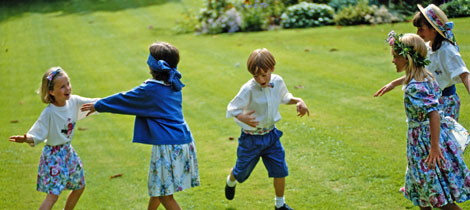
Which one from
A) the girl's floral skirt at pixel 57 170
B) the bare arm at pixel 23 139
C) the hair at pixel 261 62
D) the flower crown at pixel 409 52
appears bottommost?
the girl's floral skirt at pixel 57 170

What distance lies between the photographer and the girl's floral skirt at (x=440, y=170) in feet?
12.9

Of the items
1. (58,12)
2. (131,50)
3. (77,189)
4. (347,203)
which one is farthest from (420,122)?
(58,12)

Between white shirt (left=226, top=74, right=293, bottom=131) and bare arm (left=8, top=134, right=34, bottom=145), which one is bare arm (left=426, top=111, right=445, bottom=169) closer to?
white shirt (left=226, top=74, right=293, bottom=131)

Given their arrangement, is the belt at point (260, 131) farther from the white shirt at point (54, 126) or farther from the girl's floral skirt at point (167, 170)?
the white shirt at point (54, 126)

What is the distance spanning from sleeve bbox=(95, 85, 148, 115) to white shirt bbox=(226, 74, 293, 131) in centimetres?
83

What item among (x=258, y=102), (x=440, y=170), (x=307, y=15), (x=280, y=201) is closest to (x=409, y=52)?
(x=440, y=170)

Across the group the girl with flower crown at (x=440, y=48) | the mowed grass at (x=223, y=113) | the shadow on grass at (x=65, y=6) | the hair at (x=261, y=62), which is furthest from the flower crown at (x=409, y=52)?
the shadow on grass at (x=65, y=6)

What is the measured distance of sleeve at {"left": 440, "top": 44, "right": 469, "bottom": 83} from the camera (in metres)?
4.63

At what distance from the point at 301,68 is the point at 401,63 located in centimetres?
570

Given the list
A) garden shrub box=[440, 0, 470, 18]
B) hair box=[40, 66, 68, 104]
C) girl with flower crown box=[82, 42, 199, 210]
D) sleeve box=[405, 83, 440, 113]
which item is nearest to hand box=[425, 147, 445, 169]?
sleeve box=[405, 83, 440, 113]

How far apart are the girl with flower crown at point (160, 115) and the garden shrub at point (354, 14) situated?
861 centimetres

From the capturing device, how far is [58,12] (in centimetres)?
1816

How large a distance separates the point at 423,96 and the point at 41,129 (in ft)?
10.1

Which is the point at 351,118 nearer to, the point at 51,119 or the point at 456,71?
the point at 456,71
